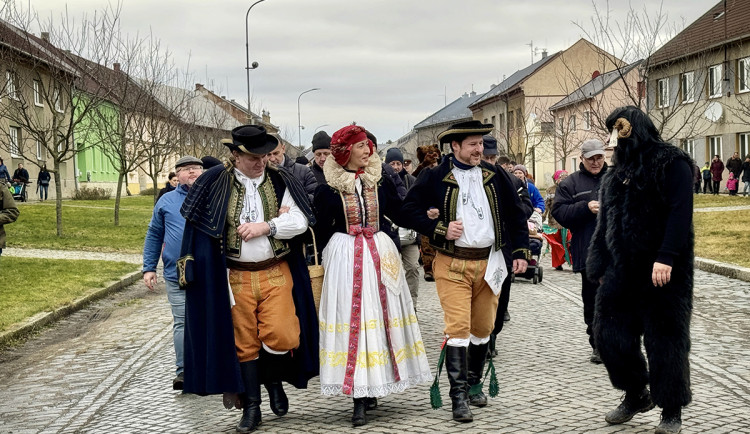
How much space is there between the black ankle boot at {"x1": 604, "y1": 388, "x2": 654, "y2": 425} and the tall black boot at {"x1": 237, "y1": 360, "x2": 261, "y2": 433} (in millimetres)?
2208

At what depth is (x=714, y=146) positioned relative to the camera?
44.2m

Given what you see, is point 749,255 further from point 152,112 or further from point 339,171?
point 152,112

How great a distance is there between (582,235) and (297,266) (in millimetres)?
2913

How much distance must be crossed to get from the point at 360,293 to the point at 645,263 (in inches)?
71.2

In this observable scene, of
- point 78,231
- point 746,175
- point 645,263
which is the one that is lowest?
point 78,231

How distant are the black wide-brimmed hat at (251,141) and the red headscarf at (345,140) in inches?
18.1

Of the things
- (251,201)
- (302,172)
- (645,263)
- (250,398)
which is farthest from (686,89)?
(250,398)

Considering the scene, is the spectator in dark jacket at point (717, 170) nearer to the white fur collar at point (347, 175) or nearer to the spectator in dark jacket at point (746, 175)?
the spectator in dark jacket at point (746, 175)

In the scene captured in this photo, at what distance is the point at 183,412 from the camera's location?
6738 millimetres

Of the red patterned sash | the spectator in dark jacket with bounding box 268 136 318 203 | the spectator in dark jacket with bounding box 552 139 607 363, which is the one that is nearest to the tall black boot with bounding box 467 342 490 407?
the red patterned sash

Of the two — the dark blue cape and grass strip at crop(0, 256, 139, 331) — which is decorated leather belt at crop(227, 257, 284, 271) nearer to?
the dark blue cape

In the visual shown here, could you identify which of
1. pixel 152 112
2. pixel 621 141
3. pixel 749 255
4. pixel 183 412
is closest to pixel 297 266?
pixel 183 412

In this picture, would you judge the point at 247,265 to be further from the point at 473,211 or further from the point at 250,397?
the point at 473,211

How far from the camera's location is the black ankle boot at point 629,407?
5.86 m
